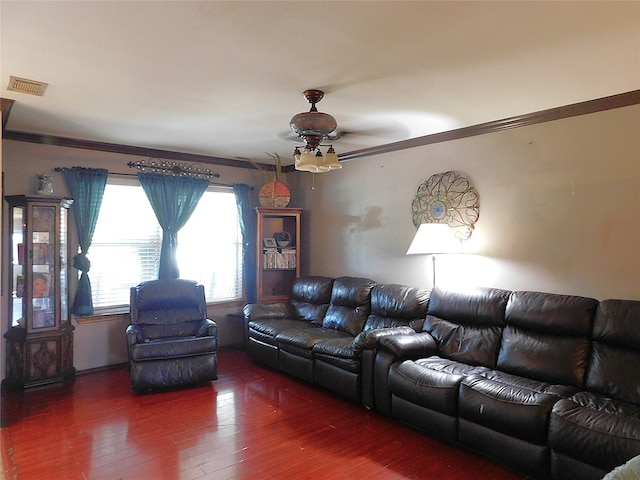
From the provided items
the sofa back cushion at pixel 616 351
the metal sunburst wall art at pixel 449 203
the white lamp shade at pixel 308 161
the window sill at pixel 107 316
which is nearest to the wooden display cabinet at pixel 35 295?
the window sill at pixel 107 316

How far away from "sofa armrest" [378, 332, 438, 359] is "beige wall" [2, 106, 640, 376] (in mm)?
802

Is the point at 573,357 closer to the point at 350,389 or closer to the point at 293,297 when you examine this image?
the point at 350,389

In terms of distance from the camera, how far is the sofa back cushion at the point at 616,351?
103 inches

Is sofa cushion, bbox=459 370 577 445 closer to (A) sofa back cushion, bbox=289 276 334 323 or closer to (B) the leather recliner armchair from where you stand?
(A) sofa back cushion, bbox=289 276 334 323

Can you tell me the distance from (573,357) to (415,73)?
7.18 ft

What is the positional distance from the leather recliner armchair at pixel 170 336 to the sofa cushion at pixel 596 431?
302cm

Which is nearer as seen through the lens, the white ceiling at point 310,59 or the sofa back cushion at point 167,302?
the white ceiling at point 310,59

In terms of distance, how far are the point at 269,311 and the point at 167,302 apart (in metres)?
1.16

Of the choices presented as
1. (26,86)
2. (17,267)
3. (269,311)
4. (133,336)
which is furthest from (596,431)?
(17,267)

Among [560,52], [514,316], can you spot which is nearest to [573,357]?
[514,316]

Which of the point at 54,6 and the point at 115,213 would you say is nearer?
the point at 54,6

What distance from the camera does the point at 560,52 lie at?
7.79ft

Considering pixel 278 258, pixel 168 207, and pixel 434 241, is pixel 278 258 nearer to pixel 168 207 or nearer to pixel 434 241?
pixel 168 207

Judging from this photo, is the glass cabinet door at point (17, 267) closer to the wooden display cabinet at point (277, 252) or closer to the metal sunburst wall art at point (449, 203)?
the wooden display cabinet at point (277, 252)
